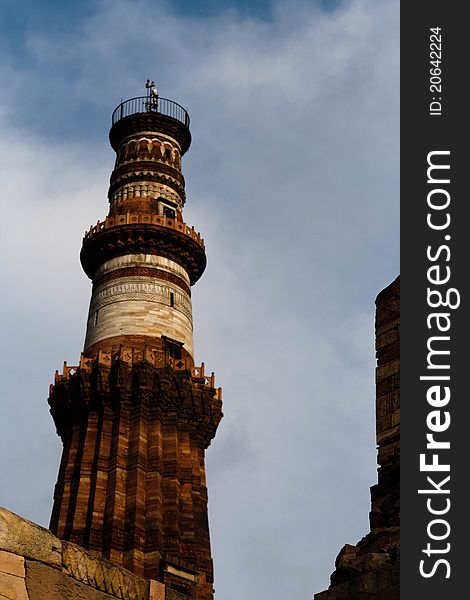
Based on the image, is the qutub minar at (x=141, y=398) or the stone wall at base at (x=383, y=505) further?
the qutub minar at (x=141, y=398)

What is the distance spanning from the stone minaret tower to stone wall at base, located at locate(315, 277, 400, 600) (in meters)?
17.4

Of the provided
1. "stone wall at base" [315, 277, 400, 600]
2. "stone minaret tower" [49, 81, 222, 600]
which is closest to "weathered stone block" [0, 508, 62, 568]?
"stone wall at base" [315, 277, 400, 600]

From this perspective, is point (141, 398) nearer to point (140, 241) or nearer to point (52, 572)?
point (140, 241)

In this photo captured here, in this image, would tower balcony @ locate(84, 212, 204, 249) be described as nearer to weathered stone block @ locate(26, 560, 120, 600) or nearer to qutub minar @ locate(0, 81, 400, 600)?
qutub minar @ locate(0, 81, 400, 600)

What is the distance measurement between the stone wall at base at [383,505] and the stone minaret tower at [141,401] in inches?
684

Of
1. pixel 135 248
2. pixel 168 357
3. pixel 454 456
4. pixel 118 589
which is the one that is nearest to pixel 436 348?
pixel 454 456

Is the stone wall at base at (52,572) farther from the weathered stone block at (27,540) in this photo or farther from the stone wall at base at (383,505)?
the stone wall at base at (383,505)

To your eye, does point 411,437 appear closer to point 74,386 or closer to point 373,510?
point 373,510

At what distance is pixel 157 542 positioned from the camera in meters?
25.9

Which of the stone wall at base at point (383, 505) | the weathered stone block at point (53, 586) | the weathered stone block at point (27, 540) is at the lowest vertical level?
the weathered stone block at point (53, 586)

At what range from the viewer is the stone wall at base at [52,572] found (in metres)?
6.93

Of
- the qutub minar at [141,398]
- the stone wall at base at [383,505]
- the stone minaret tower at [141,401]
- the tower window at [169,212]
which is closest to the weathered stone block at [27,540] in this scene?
the stone wall at base at [383,505]

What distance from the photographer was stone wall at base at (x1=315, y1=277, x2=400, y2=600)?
306 inches

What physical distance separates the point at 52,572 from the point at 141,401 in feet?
70.9
